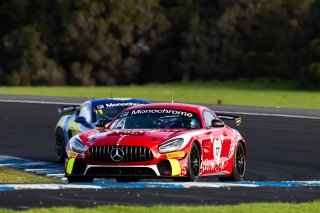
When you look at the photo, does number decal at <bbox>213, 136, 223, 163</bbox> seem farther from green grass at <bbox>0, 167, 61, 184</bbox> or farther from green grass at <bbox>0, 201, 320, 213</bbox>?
green grass at <bbox>0, 201, 320, 213</bbox>

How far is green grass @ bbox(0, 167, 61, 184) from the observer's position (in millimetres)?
19594

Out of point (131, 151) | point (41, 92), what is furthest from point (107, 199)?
point (41, 92)

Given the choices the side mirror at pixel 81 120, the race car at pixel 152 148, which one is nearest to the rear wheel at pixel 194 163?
the race car at pixel 152 148

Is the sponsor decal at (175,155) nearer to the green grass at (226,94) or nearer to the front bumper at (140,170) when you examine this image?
the front bumper at (140,170)

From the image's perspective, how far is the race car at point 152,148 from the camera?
664 inches

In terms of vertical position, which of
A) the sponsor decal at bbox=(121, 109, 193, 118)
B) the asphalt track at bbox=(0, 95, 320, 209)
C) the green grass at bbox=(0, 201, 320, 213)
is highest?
the sponsor decal at bbox=(121, 109, 193, 118)

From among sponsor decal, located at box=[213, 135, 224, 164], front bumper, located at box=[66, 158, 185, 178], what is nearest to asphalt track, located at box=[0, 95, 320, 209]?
front bumper, located at box=[66, 158, 185, 178]

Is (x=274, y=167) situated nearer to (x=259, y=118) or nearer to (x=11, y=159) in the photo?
(x=11, y=159)

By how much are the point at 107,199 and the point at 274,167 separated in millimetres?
10066

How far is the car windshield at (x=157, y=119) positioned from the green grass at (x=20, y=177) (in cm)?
192

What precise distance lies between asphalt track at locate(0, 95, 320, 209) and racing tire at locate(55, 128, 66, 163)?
0.30 meters

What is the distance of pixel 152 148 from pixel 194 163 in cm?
84

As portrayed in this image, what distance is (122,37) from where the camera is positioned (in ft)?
260

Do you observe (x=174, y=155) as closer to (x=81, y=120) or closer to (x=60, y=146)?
(x=81, y=120)
